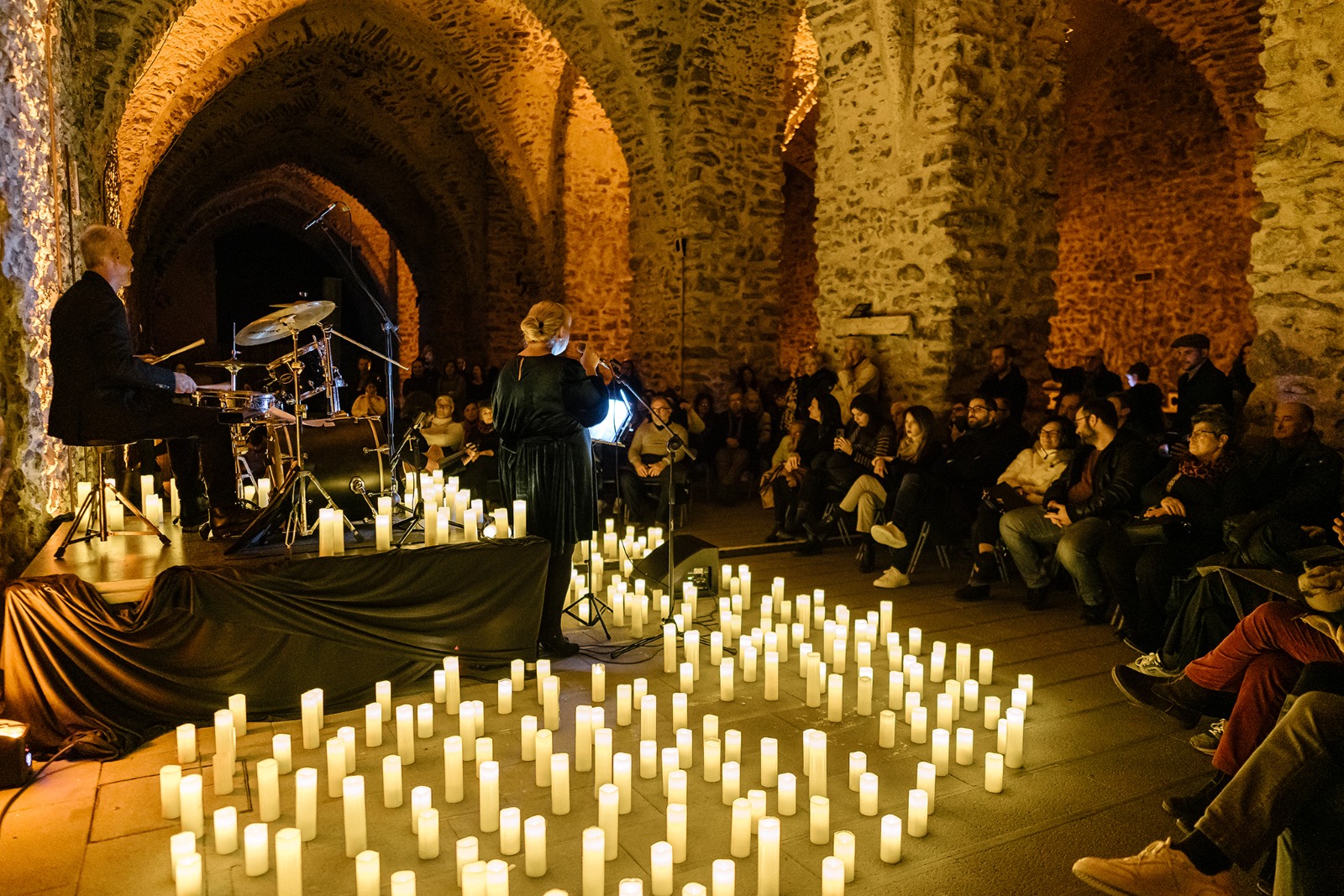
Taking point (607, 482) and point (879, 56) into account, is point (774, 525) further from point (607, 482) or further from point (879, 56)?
point (879, 56)

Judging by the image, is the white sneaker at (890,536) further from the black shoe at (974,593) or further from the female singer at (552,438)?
the female singer at (552,438)

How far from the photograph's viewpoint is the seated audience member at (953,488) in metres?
5.94

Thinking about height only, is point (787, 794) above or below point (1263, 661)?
below

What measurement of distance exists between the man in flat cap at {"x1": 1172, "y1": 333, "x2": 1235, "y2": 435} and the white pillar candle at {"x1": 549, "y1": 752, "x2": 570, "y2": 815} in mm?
4850

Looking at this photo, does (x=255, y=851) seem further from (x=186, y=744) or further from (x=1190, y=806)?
(x=1190, y=806)

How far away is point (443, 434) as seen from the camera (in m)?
8.23

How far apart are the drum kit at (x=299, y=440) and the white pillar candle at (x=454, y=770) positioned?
1706 mm

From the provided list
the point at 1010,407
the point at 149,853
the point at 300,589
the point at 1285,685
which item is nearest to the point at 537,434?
the point at 300,589

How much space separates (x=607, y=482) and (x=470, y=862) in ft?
19.5

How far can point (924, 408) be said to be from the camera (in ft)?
20.9

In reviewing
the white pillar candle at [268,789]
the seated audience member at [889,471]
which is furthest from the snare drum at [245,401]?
the seated audience member at [889,471]

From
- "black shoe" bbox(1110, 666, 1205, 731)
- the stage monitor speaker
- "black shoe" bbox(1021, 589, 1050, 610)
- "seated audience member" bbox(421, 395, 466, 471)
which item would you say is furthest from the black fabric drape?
"seated audience member" bbox(421, 395, 466, 471)

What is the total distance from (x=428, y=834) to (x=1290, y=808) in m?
2.27

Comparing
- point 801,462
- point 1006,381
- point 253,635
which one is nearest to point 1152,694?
point 253,635
